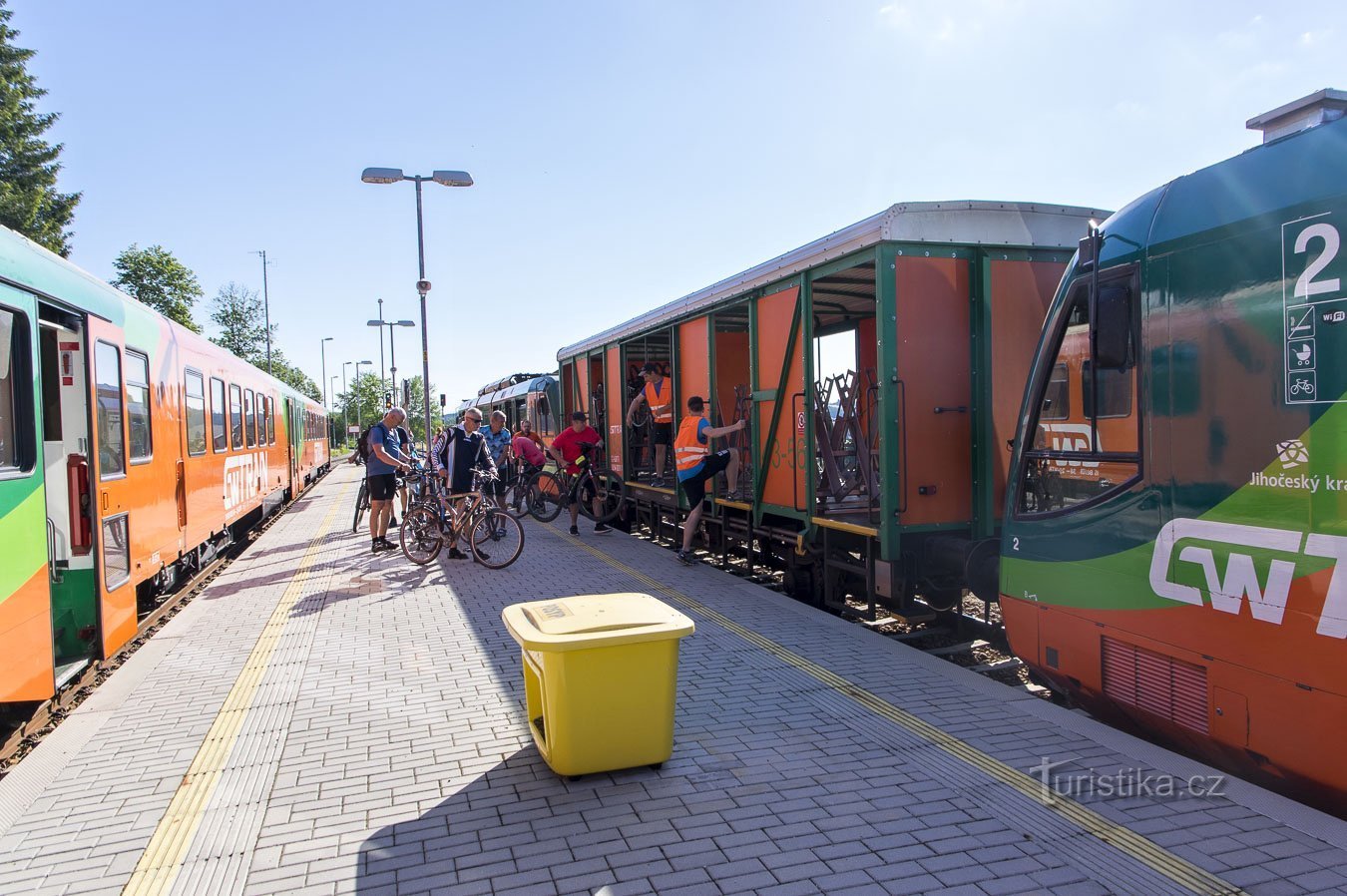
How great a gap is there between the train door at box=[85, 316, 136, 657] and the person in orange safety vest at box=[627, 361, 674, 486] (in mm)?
6501

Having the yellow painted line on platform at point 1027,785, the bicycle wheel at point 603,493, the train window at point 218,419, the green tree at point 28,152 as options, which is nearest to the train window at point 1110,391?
the yellow painted line on platform at point 1027,785

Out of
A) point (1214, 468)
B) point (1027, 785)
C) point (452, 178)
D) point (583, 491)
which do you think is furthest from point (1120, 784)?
point (452, 178)

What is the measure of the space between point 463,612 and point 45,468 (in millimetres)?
3336

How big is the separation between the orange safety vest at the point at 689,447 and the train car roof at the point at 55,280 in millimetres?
5199

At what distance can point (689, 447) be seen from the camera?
364 inches

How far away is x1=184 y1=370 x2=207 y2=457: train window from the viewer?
8.96m

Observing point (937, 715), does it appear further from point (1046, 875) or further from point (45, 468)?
point (45, 468)

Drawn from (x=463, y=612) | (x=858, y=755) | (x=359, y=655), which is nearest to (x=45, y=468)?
(x=359, y=655)

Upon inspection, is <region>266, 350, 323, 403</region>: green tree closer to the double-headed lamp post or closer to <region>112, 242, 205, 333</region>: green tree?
<region>112, 242, 205, 333</region>: green tree

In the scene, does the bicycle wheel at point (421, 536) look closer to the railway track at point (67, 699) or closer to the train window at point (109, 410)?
the railway track at point (67, 699)

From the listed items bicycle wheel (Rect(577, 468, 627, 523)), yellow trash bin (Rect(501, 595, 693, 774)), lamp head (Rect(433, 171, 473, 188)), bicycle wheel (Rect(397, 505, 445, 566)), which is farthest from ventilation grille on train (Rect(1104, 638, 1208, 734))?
lamp head (Rect(433, 171, 473, 188))

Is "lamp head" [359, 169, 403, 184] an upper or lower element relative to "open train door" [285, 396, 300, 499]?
upper

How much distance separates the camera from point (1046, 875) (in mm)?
3039

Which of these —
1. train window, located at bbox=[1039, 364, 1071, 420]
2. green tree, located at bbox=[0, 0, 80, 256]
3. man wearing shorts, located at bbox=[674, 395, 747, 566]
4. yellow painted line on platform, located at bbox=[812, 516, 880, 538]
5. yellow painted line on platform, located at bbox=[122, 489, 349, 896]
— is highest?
green tree, located at bbox=[0, 0, 80, 256]
